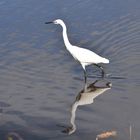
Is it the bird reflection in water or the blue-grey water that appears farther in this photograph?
the bird reflection in water

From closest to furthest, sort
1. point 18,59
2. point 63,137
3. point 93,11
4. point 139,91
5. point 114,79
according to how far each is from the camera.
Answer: point 63,137, point 139,91, point 114,79, point 18,59, point 93,11

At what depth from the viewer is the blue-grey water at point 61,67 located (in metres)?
13.2

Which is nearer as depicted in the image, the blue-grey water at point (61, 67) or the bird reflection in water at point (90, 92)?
the blue-grey water at point (61, 67)

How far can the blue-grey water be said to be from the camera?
519 inches

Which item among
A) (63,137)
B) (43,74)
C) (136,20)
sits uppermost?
(136,20)

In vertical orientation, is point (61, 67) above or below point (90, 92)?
above

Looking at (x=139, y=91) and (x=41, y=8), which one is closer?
(x=139, y=91)

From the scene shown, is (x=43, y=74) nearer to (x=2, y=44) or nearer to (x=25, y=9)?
(x=2, y=44)

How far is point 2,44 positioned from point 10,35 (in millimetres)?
1006

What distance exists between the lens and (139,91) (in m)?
14.5

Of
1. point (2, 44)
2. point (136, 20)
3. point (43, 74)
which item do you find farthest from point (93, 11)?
point (43, 74)

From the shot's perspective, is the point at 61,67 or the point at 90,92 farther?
the point at 61,67

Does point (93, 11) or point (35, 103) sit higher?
point (93, 11)

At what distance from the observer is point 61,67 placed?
16844mm
